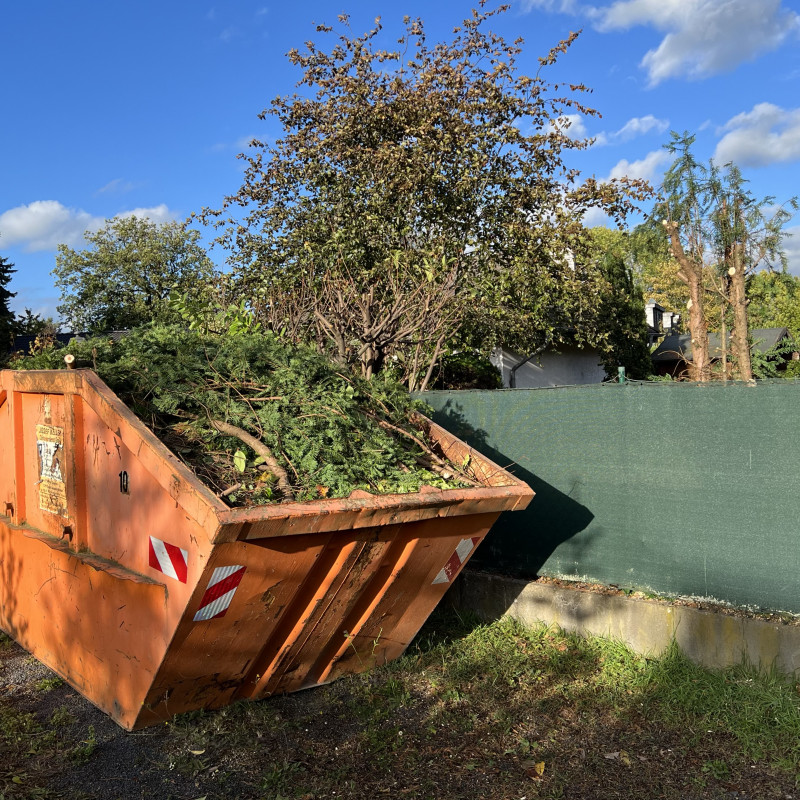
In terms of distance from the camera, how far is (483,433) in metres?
6.23

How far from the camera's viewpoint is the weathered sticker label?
14.0 feet

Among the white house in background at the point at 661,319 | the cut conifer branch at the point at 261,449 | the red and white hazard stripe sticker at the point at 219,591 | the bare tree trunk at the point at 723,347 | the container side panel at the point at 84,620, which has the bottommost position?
the container side panel at the point at 84,620

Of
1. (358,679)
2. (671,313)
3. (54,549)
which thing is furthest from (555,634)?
(671,313)

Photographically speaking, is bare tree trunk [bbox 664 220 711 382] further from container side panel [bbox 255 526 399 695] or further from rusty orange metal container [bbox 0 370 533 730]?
container side panel [bbox 255 526 399 695]

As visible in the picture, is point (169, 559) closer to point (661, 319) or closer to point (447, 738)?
point (447, 738)

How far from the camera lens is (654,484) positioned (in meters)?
5.07

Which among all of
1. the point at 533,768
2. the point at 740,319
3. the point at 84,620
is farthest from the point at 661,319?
the point at 84,620

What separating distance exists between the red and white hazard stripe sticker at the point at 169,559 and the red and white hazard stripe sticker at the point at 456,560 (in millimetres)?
1522

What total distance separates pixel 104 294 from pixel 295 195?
3634cm

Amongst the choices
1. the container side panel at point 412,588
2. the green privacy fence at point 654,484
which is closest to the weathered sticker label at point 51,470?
the container side panel at point 412,588

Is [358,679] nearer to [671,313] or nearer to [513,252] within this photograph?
[513,252]

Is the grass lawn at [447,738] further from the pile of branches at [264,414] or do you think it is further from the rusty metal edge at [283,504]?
the pile of branches at [264,414]

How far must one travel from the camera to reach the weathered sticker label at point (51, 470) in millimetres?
4281

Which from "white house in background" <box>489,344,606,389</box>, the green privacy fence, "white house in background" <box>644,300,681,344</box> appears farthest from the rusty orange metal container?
"white house in background" <box>644,300,681,344</box>
